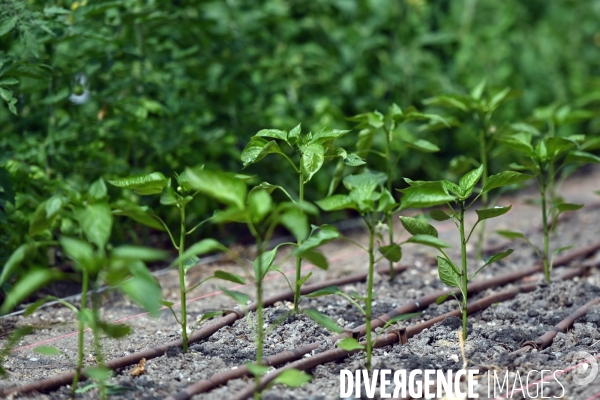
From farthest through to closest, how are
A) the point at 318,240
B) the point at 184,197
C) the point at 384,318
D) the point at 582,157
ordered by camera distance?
the point at 582,157, the point at 384,318, the point at 184,197, the point at 318,240

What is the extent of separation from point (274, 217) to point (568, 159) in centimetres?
132

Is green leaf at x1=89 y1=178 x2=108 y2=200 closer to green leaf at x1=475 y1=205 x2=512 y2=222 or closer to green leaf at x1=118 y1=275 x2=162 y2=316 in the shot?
green leaf at x1=118 y1=275 x2=162 y2=316

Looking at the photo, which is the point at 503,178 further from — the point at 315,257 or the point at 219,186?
the point at 219,186

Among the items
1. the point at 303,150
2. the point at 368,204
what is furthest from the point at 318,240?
the point at 303,150

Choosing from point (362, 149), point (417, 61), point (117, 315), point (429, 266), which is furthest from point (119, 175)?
point (417, 61)

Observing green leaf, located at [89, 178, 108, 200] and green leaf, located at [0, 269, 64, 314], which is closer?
green leaf, located at [0, 269, 64, 314]

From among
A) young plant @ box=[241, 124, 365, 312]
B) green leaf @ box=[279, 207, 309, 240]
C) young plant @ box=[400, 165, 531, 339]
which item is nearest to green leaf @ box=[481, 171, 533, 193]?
young plant @ box=[400, 165, 531, 339]

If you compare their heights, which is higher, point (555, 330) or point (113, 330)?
point (555, 330)

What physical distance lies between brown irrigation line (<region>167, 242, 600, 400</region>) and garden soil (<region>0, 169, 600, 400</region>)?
0.02 metres

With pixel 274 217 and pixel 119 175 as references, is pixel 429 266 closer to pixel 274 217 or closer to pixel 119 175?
pixel 119 175

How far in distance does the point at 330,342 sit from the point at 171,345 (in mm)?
460

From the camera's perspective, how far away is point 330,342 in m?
2.17

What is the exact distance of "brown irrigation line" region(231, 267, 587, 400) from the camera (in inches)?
71.5

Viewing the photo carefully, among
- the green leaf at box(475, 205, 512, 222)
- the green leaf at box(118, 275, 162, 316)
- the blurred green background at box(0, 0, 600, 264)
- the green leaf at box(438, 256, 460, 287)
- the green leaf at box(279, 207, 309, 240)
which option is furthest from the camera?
the blurred green background at box(0, 0, 600, 264)
